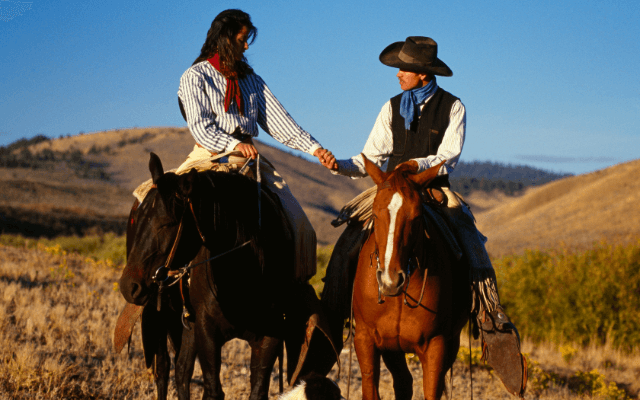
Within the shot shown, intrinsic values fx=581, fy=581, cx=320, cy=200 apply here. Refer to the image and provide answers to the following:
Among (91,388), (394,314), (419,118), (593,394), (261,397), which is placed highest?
(419,118)

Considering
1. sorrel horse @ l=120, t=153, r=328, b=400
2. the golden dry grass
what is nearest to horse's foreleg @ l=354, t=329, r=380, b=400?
sorrel horse @ l=120, t=153, r=328, b=400

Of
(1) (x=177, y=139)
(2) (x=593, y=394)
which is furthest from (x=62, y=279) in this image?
(1) (x=177, y=139)

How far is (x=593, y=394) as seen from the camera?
26.0ft

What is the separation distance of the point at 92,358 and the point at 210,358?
3.81 m

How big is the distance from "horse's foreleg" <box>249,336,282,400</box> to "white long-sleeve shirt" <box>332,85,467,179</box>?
1.63 meters

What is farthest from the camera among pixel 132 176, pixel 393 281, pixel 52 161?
pixel 132 176

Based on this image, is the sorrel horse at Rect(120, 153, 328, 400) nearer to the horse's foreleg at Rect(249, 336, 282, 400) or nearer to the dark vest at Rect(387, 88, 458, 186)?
the horse's foreleg at Rect(249, 336, 282, 400)

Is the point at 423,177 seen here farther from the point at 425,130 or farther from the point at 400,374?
the point at 400,374

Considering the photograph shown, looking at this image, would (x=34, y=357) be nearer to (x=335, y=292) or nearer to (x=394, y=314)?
(x=335, y=292)

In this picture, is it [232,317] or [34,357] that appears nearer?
[232,317]

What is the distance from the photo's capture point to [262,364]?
420 cm

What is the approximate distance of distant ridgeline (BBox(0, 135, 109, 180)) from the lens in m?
78.7

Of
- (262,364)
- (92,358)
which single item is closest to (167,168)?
(92,358)

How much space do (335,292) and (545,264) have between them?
9085mm
